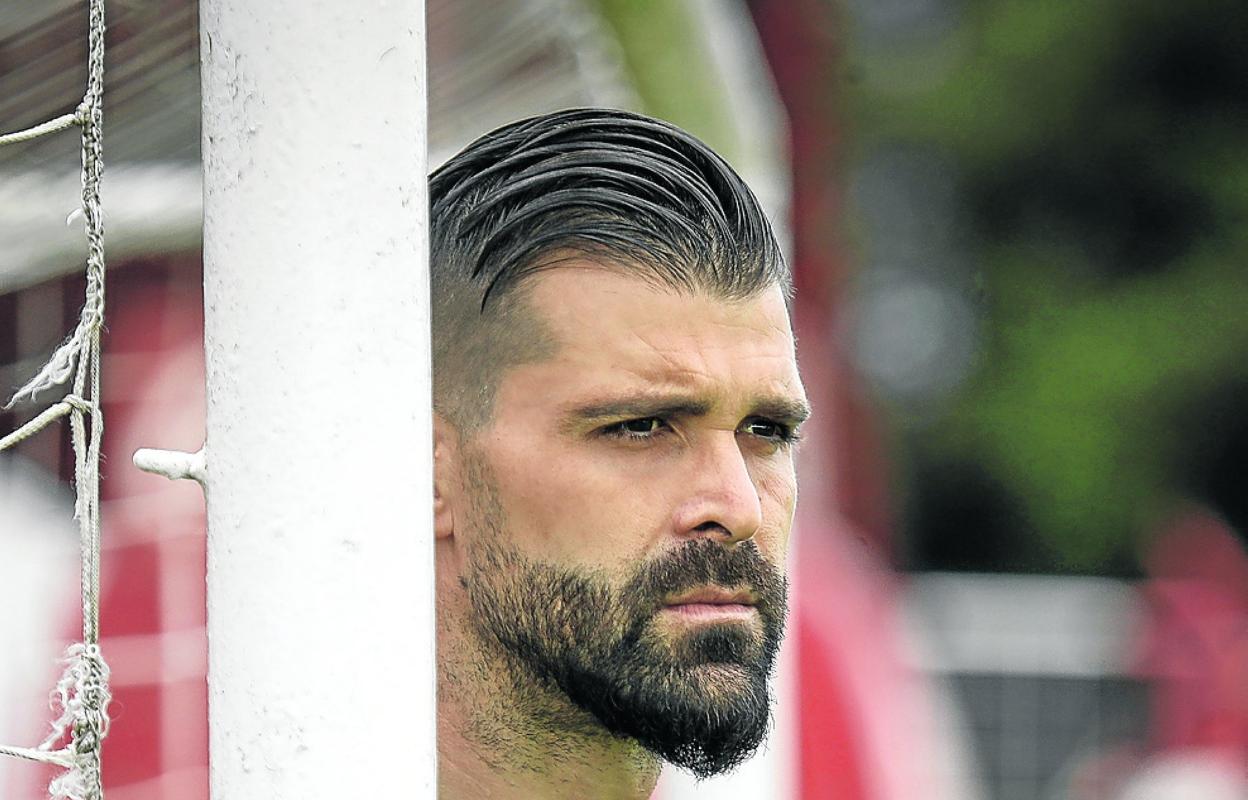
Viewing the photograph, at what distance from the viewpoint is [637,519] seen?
1426 millimetres

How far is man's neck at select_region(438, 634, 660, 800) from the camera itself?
1518mm

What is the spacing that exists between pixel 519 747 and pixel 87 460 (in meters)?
0.56

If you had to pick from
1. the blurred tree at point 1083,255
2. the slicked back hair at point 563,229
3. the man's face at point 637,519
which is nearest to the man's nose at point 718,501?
the man's face at point 637,519

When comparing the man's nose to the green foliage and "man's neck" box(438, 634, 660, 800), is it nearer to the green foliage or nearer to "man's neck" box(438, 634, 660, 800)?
"man's neck" box(438, 634, 660, 800)

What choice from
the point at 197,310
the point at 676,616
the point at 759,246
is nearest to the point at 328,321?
the point at 676,616

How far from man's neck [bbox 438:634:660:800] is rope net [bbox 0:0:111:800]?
0.45m

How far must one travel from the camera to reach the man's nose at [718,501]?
142 centimetres

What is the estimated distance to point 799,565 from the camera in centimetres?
354

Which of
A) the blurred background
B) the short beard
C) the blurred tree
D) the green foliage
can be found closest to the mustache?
the short beard

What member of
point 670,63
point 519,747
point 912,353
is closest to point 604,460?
point 519,747

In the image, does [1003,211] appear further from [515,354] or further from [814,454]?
[515,354]

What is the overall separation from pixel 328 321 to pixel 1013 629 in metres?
5.57

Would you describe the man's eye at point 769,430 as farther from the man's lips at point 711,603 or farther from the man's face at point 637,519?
the man's lips at point 711,603

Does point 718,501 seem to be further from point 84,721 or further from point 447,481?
point 84,721
